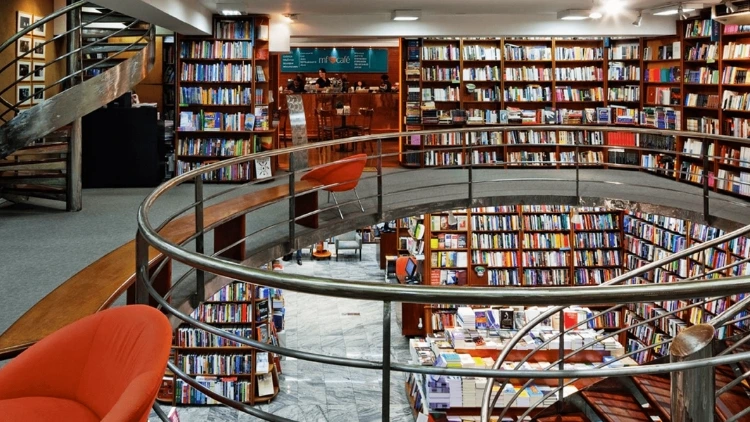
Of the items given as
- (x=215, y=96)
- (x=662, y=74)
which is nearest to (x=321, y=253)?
(x=215, y=96)

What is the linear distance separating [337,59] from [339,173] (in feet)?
41.8

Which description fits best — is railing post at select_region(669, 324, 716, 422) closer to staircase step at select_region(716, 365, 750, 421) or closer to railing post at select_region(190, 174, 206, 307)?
staircase step at select_region(716, 365, 750, 421)

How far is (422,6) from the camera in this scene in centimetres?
997

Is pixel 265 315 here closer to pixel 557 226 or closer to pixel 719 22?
pixel 557 226

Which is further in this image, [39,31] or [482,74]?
[482,74]

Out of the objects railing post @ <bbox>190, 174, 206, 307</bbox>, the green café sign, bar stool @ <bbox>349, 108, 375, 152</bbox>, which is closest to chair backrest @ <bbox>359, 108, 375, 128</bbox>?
bar stool @ <bbox>349, 108, 375, 152</bbox>

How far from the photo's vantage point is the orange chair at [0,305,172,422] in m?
2.20

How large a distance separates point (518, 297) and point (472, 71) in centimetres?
987

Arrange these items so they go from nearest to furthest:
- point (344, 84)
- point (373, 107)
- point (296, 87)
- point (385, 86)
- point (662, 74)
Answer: point (662, 74)
point (296, 87)
point (373, 107)
point (385, 86)
point (344, 84)

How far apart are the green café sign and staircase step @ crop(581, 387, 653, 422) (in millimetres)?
15876

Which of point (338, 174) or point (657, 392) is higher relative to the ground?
point (338, 174)

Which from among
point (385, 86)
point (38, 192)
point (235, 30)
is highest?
point (235, 30)

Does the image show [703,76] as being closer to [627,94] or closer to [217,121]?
[627,94]

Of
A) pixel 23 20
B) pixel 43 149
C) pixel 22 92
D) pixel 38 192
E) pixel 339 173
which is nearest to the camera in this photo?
pixel 339 173
